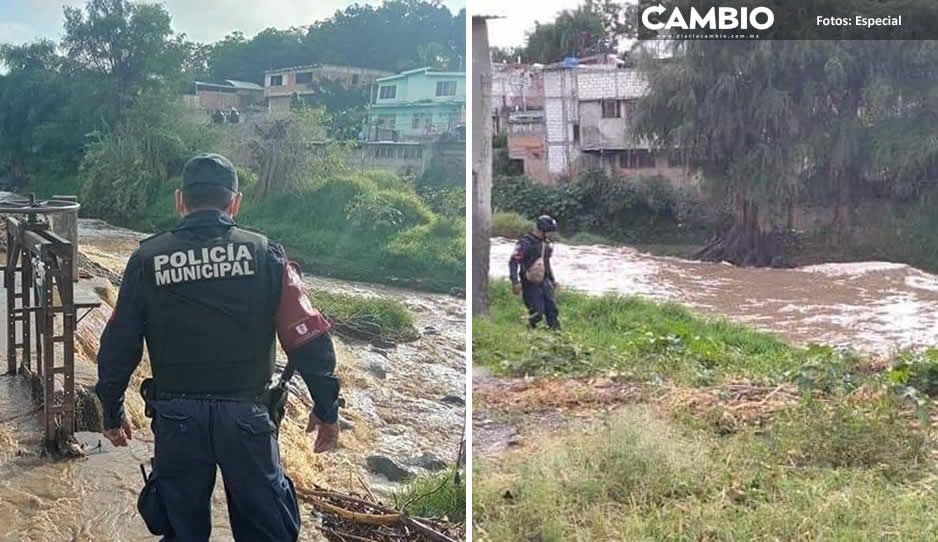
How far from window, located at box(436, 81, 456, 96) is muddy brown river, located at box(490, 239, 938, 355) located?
488mm

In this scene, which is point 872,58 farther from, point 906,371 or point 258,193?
point 258,193

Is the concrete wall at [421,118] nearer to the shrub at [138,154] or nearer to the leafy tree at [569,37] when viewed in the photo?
the leafy tree at [569,37]

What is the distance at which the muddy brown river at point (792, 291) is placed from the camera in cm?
292

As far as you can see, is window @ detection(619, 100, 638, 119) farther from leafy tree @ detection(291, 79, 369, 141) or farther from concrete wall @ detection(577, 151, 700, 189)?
leafy tree @ detection(291, 79, 369, 141)

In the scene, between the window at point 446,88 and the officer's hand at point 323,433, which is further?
the window at point 446,88

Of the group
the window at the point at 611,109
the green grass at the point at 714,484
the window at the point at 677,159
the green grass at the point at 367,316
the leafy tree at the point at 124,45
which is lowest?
the green grass at the point at 714,484

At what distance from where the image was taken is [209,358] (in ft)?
7.82

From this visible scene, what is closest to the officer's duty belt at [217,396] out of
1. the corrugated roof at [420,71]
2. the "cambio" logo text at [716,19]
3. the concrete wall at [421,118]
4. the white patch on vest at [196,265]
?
the white patch on vest at [196,265]

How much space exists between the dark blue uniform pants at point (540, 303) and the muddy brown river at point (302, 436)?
0.76 ft

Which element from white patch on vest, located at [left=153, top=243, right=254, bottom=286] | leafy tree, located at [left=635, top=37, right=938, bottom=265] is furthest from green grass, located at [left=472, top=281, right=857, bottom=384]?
white patch on vest, located at [left=153, top=243, right=254, bottom=286]

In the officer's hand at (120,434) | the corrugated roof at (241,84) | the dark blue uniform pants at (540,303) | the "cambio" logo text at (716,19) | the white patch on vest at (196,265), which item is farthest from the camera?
the dark blue uniform pants at (540,303)

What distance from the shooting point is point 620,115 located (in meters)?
2.92

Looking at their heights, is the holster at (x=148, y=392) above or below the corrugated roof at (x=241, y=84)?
below

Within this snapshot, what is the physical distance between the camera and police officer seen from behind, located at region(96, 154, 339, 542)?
92.9 inches
